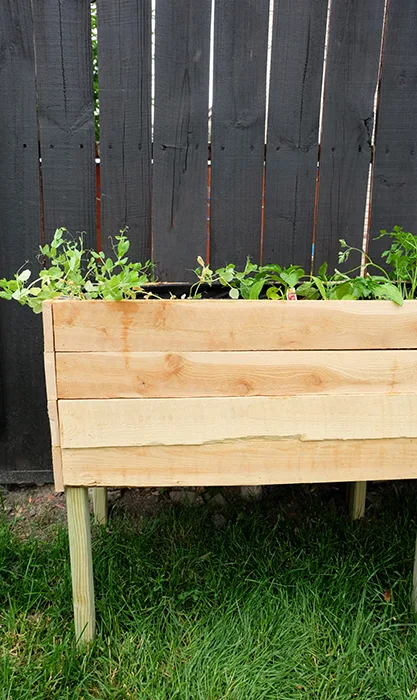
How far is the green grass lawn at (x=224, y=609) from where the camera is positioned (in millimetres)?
1331

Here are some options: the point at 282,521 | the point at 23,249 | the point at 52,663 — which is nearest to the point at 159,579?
the point at 52,663

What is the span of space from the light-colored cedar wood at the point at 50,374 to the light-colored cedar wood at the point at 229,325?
0.09 ft

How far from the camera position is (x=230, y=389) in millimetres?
1263

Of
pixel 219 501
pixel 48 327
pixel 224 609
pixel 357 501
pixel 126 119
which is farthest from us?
pixel 219 501

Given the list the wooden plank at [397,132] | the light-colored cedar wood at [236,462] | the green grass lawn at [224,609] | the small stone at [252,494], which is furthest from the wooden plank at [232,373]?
the small stone at [252,494]

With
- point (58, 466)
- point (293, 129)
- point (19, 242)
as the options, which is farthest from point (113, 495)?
point (293, 129)

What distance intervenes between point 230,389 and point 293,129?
42.4 inches

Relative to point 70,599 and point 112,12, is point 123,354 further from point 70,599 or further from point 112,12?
point 112,12

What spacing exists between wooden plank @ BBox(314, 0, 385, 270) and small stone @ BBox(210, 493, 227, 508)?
98 cm

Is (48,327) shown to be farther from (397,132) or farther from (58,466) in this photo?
(397,132)

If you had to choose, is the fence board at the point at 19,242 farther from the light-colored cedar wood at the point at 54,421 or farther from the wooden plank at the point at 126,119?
the light-colored cedar wood at the point at 54,421

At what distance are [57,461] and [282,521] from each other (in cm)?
98

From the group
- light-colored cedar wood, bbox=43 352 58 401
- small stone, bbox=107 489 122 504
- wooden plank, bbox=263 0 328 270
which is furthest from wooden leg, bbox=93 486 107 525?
wooden plank, bbox=263 0 328 270

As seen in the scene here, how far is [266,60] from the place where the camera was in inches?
69.9
